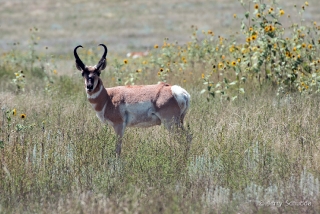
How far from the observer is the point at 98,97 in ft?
32.8

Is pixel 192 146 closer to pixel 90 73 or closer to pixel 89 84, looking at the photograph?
pixel 89 84

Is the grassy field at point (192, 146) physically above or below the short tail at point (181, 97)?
below

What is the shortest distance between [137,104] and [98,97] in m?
0.59

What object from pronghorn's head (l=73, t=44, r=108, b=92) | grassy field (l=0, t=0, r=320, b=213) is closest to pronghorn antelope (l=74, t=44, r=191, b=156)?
pronghorn's head (l=73, t=44, r=108, b=92)

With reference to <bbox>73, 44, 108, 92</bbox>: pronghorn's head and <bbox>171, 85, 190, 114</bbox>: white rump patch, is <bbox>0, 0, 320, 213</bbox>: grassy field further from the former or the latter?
<bbox>73, 44, 108, 92</bbox>: pronghorn's head

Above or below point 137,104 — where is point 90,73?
above

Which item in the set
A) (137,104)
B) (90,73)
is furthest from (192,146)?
(90,73)

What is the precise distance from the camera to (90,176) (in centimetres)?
771

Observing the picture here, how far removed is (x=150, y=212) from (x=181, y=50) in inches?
343

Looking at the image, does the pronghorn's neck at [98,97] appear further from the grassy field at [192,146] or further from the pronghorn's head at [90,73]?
the grassy field at [192,146]

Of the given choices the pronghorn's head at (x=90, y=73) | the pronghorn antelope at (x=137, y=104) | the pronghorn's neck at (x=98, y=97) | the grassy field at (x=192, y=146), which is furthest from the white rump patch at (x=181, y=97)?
the pronghorn's head at (x=90, y=73)

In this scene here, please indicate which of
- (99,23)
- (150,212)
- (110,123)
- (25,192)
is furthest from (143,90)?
(99,23)

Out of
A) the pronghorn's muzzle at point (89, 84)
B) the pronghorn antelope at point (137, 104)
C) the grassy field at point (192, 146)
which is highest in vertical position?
the pronghorn's muzzle at point (89, 84)

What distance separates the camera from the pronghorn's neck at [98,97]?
9.98 metres
